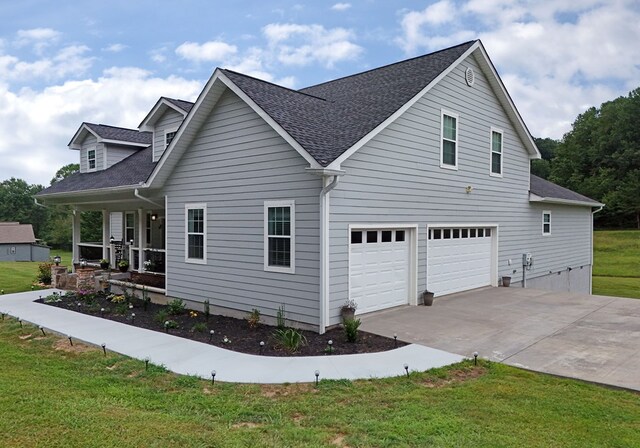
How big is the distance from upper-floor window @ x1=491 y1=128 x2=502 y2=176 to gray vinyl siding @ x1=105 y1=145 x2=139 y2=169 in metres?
14.2

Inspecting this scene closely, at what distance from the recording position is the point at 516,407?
5.04 meters

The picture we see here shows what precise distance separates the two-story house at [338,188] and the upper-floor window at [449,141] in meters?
0.05

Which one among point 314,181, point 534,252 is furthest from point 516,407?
point 534,252

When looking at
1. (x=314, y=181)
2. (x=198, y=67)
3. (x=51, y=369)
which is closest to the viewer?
(x=51, y=369)

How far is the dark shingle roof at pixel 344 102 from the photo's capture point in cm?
902

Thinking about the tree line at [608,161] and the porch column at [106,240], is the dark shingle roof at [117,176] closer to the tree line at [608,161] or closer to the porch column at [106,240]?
the porch column at [106,240]

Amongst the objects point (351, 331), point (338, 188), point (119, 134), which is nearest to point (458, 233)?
point (338, 188)

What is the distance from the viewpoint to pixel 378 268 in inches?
403

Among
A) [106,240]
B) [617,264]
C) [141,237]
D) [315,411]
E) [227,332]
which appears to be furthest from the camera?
[617,264]

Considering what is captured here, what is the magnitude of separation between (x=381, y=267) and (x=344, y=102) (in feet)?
15.3

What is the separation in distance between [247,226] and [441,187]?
5.43m

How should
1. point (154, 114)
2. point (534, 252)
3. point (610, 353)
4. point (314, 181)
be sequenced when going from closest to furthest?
point (610, 353)
point (314, 181)
point (154, 114)
point (534, 252)

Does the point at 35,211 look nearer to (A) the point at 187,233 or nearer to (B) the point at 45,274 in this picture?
(B) the point at 45,274

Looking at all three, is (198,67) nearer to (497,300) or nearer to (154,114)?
(154,114)
